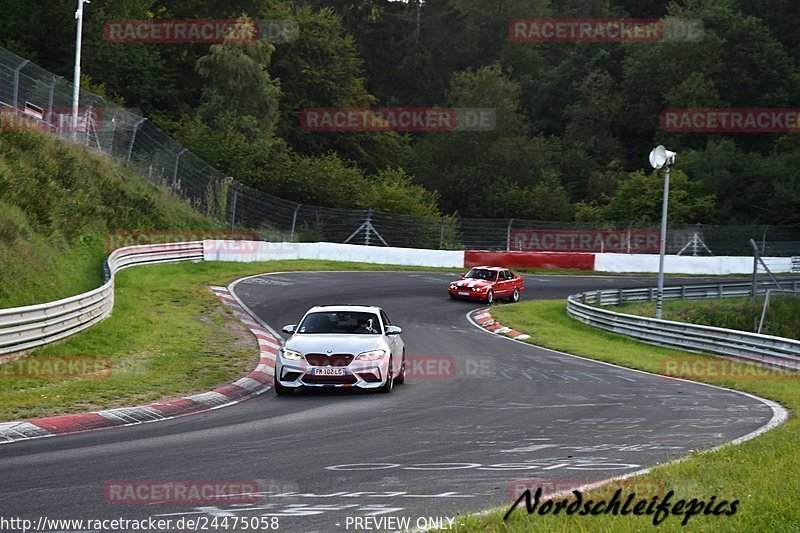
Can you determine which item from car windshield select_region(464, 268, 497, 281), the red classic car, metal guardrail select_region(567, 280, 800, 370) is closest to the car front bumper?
metal guardrail select_region(567, 280, 800, 370)

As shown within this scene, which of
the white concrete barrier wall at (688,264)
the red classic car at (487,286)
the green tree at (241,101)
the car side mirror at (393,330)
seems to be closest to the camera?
the car side mirror at (393,330)

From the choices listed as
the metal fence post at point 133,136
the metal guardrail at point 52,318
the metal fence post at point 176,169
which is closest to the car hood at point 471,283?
the metal fence post at point 176,169

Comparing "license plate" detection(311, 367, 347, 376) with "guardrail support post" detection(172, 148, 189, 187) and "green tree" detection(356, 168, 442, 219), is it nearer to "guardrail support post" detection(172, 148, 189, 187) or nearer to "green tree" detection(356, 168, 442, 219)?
"guardrail support post" detection(172, 148, 189, 187)

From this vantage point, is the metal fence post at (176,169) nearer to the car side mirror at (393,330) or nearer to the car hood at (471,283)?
the car hood at (471,283)

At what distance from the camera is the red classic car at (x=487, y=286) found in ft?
113

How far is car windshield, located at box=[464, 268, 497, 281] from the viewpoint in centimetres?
3572

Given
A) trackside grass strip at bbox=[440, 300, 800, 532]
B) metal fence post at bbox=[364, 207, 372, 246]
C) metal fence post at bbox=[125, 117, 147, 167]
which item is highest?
metal fence post at bbox=[125, 117, 147, 167]

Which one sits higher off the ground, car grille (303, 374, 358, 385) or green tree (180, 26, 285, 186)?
green tree (180, 26, 285, 186)

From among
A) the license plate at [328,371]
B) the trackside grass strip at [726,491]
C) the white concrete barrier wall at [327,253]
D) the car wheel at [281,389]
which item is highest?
the white concrete barrier wall at [327,253]

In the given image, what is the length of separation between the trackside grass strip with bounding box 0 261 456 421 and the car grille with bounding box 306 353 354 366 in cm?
183

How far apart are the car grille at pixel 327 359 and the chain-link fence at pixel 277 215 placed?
68.0 ft

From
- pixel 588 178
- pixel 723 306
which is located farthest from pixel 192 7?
pixel 723 306

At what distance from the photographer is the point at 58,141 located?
3378 cm

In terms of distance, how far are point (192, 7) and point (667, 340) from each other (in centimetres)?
5372
